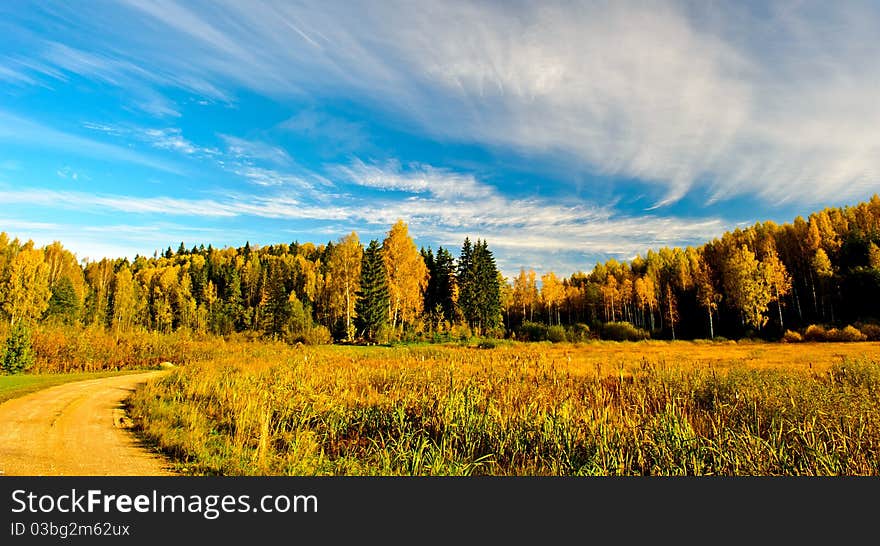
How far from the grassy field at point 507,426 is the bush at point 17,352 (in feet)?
29.4

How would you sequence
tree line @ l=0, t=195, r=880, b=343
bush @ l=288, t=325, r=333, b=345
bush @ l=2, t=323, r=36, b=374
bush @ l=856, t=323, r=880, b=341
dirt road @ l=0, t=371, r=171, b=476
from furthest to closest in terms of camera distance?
tree line @ l=0, t=195, r=880, b=343 → bush @ l=856, t=323, r=880, b=341 → bush @ l=288, t=325, r=333, b=345 → bush @ l=2, t=323, r=36, b=374 → dirt road @ l=0, t=371, r=171, b=476

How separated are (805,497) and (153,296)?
299 feet

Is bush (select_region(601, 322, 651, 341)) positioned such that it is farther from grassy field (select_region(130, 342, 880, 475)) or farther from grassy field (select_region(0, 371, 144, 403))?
grassy field (select_region(0, 371, 144, 403))

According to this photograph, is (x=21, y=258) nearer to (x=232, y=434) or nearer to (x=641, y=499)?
(x=232, y=434)

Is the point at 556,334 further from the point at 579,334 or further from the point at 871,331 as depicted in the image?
the point at 871,331

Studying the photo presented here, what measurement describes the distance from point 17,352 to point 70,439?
50.0ft

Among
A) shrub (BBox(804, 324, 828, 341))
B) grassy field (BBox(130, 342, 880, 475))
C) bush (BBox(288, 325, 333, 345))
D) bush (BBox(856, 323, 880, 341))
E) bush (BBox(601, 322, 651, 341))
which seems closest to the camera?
grassy field (BBox(130, 342, 880, 475))

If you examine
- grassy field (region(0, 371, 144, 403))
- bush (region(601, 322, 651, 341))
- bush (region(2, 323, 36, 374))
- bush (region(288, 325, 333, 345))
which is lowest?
bush (region(601, 322, 651, 341))

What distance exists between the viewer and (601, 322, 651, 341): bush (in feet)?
188

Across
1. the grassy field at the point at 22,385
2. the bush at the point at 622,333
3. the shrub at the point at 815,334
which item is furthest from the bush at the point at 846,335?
the grassy field at the point at 22,385

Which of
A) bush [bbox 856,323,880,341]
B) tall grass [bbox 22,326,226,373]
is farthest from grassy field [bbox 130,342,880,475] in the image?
bush [bbox 856,323,880,341]

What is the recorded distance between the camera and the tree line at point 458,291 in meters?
48.5

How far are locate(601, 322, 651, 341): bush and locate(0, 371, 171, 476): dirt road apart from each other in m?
58.0

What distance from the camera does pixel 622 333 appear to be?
58000 mm
